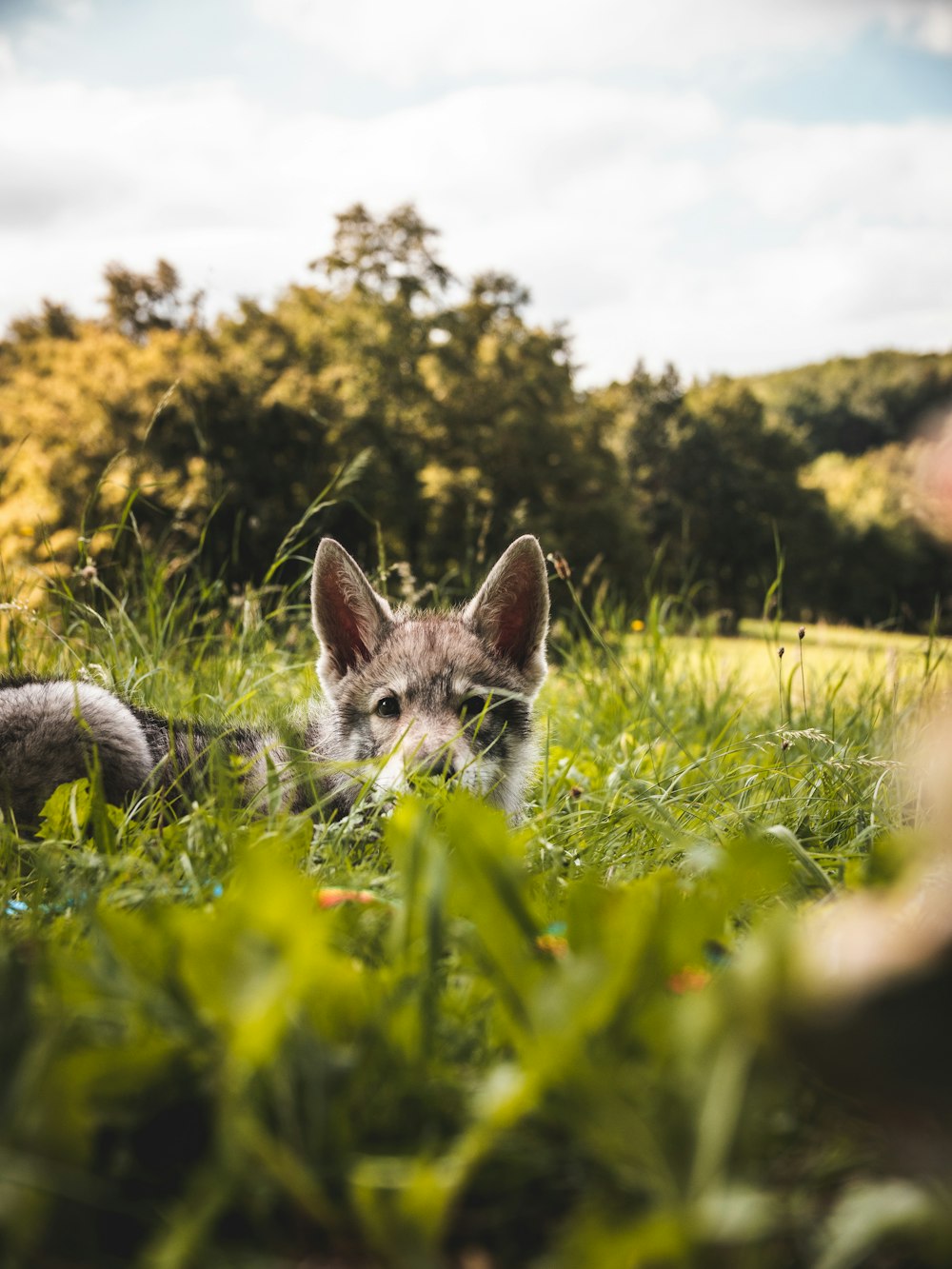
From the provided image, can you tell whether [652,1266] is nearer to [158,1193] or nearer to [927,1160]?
[927,1160]

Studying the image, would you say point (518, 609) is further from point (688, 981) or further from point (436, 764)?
point (688, 981)

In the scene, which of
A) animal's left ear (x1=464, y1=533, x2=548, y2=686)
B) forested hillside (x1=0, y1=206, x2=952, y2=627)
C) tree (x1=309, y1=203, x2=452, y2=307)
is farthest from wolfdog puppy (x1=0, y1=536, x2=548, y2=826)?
tree (x1=309, y1=203, x2=452, y2=307)

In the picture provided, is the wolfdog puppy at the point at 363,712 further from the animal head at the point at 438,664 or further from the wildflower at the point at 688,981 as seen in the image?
the wildflower at the point at 688,981

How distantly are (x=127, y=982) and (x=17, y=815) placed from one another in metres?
1.95

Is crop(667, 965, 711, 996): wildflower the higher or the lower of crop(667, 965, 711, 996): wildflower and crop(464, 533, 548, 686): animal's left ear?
the lower

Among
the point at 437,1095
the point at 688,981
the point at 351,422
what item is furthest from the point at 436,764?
the point at 351,422

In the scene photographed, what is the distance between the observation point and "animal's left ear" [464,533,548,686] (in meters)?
3.90

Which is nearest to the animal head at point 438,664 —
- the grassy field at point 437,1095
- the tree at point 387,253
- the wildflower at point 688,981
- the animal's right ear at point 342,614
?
the animal's right ear at point 342,614

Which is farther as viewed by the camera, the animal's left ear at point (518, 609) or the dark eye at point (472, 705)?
the animal's left ear at point (518, 609)

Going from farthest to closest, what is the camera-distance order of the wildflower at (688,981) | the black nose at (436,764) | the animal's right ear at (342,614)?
the animal's right ear at (342,614) → the black nose at (436,764) → the wildflower at (688,981)

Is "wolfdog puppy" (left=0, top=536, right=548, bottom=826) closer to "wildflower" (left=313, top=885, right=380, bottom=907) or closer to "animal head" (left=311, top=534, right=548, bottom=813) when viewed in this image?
"animal head" (left=311, top=534, right=548, bottom=813)

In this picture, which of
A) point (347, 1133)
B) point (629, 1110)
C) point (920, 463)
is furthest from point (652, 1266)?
point (920, 463)

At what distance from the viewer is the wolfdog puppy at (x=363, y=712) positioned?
9.86ft

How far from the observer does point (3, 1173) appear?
0.92m
